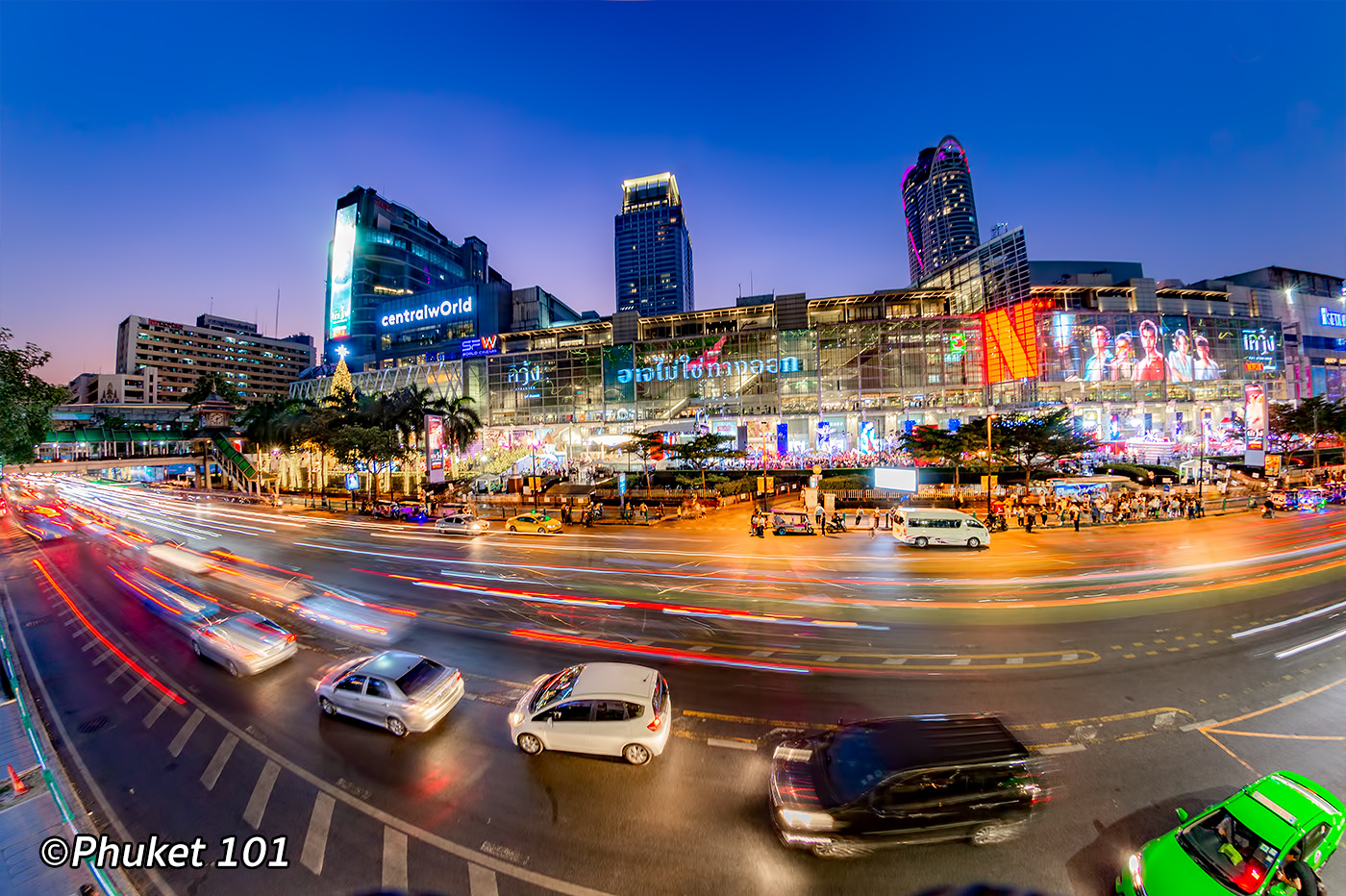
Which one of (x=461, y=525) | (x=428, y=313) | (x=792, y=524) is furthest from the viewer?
(x=428, y=313)

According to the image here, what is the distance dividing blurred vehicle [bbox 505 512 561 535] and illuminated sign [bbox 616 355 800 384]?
41680mm

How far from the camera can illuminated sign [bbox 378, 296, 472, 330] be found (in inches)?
3649

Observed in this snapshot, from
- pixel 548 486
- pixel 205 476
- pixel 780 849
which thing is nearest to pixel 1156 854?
pixel 780 849

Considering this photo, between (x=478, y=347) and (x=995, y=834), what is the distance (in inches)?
3248

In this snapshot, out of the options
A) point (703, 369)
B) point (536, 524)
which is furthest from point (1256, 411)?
point (536, 524)

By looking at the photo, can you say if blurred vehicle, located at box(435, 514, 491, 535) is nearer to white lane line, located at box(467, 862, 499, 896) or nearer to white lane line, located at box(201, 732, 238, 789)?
white lane line, located at box(201, 732, 238, 789)

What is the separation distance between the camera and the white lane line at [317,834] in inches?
259

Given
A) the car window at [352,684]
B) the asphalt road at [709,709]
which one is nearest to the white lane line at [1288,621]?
the asphalt road at [709,709]

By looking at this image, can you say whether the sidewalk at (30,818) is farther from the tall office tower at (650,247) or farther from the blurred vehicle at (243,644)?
the tall office tower at (650,247)

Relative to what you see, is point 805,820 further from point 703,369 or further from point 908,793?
point 703,369

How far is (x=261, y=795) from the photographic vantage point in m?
7.80

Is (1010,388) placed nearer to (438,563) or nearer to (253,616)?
(438,563)

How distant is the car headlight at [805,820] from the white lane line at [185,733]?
447 inches

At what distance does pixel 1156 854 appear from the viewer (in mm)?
5566
